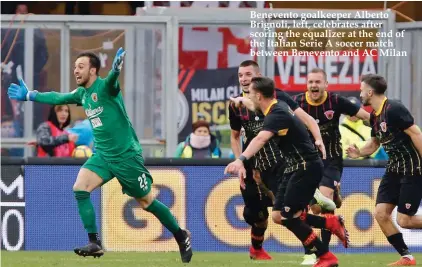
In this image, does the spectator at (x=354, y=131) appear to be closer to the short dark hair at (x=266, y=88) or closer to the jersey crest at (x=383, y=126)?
the jersey crest at (x=383, y=126)

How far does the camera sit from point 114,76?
1334 cm

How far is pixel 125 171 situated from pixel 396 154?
2.87 meters

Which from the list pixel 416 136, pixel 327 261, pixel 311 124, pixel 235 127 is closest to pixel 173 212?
pixel 235 127

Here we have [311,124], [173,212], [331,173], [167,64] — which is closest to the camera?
[311,124]

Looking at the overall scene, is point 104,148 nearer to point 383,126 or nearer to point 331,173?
point 331,173

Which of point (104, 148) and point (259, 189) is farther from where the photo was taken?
point (259, 189)

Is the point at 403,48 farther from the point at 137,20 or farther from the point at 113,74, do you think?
the point at 113,74

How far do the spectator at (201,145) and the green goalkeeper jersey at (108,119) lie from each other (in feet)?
14.0

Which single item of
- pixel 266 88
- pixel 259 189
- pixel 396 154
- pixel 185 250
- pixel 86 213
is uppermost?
pixel 266 88

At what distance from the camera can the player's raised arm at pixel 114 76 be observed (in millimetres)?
13055

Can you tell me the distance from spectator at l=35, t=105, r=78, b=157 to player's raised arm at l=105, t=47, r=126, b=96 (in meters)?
4.24

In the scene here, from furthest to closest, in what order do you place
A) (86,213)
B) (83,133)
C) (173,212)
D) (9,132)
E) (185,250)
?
(9,132), (83,133), (173,212), (185,250), (86,213)

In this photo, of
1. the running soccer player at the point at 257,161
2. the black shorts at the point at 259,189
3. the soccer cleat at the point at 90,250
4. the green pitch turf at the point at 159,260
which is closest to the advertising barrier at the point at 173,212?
the green pitch turf at the point at 159,260

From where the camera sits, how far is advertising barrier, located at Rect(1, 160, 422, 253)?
1688 cm
